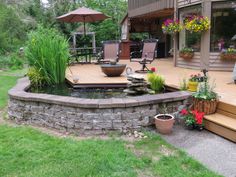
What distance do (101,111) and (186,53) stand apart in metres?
5.15

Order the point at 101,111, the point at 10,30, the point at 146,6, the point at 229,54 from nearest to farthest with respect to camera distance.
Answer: the point at 101,111 < the point at 229,54 < the point at 146,6 < the point at 10,30

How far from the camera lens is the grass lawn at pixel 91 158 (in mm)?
2830

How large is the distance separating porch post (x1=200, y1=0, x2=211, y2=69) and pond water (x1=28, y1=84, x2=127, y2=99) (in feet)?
10.6

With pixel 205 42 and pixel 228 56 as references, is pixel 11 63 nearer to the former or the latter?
pixel 205 42

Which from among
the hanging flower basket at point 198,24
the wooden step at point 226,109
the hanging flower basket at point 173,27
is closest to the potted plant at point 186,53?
the hanging flower basket at point 173,27

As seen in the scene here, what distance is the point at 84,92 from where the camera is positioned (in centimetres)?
573

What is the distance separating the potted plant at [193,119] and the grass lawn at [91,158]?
60cm

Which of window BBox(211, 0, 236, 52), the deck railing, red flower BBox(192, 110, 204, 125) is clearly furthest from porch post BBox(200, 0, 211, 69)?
red flower BBox(192, 110, 204, 125)

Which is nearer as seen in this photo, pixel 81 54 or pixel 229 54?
pixel 229 54

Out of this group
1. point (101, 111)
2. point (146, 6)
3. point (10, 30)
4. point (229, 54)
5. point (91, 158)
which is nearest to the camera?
point (91, 158)

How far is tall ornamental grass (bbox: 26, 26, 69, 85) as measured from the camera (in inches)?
231

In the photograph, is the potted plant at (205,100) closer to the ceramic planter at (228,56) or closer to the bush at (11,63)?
the ceramic planter at (228,56)

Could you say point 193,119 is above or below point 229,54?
below

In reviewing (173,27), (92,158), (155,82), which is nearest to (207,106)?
(155,82)
